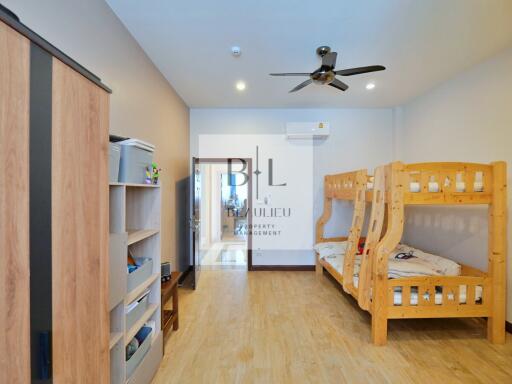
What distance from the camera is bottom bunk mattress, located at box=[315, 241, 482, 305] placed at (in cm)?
203

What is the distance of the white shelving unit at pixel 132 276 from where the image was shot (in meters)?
1.26

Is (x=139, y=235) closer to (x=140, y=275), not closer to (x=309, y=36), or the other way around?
(x=140, y=275)

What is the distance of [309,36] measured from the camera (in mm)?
2000

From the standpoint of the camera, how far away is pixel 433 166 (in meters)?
1.96

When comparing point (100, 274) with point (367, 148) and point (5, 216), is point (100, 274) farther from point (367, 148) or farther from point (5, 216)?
point (367, 148)

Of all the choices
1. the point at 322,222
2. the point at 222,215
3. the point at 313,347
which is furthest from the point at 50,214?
the point at 222,215

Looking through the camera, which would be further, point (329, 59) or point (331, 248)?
point (331, 248)

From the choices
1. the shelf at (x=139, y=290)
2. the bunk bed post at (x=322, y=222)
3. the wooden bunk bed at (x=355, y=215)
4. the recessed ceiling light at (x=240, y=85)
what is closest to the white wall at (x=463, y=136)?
the wooden bunk bed at (x=355, y=215)

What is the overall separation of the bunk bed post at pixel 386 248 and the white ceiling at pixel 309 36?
1.13 meters

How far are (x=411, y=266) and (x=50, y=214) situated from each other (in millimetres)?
2677

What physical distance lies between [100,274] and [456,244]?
11.2 feet

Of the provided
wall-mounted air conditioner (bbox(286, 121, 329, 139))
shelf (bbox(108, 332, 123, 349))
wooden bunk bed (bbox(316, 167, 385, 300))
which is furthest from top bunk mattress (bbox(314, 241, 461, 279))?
shelf (bbox(108, 332, 123, 349))

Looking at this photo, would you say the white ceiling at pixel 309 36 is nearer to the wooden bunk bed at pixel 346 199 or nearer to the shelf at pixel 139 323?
the wooden bunk bed at pixel 346 199

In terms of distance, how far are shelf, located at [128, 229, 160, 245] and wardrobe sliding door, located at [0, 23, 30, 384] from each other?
2.46 ft
